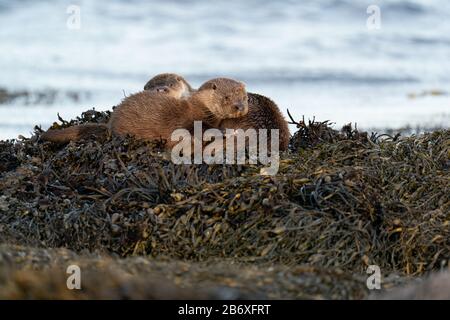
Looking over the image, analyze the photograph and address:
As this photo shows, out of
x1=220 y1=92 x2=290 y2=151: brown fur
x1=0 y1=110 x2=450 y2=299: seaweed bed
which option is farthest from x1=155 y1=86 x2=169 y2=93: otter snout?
x1=0 y1=110 x2=450 y2=299: seaweed bed

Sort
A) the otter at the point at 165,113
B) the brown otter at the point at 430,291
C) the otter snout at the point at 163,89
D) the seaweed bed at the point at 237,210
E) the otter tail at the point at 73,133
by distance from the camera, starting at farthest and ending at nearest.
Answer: the otter snout at the point at 163,89
the otter tail at the point at 73,133
the otter at the point at 165,113
the seaweed bed at the point at 237,210
the brown otter at the point at 430,291

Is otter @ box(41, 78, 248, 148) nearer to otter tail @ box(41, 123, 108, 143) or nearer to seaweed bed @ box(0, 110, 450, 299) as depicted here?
otter tail @ box(41, 123, 108, 143)

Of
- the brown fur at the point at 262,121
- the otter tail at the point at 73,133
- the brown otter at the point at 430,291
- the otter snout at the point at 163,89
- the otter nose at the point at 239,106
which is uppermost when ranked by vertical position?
the otter snout at the point at 163,89

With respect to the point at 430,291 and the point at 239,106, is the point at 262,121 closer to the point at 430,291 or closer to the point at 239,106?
the point at 239,106

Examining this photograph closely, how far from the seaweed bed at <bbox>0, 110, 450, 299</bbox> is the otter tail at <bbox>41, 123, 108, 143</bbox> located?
11.9 inches

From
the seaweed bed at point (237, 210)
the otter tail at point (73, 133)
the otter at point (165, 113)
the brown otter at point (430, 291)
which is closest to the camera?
the brown otter at point (430, 291)

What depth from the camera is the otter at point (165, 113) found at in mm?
7609

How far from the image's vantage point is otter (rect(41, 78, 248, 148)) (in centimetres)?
761

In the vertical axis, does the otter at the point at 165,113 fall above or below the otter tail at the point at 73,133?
A: above

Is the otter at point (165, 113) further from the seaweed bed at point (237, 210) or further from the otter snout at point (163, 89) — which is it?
the otter snout at point (163, 89)

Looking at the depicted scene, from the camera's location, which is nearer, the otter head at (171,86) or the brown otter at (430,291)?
the brown otter at (430,291)

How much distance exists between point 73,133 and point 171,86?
126 centimetres

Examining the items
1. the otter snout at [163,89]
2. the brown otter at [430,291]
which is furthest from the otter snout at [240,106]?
the brown otter at [430,291]
